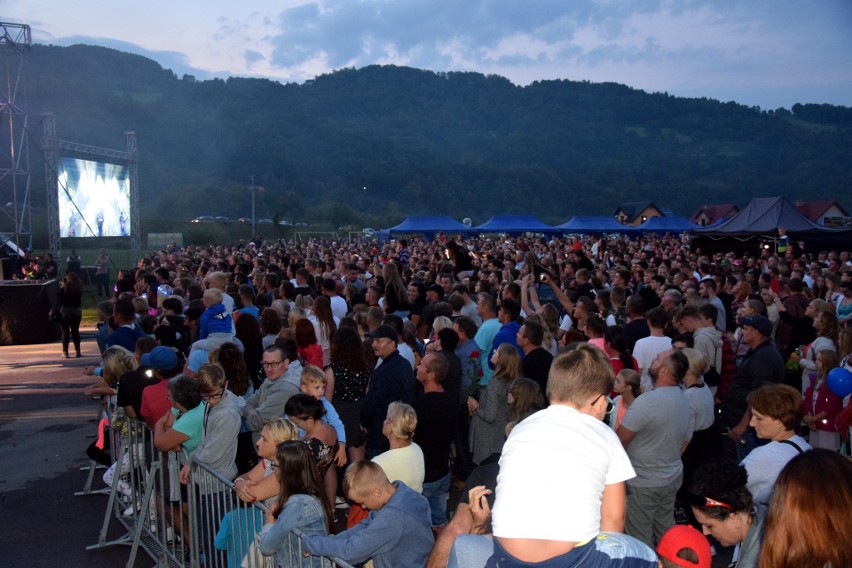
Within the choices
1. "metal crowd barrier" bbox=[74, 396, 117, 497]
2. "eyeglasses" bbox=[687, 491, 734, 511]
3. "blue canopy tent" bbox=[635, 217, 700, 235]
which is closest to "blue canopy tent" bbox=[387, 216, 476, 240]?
"blue canopy tent" bbox=[635, 217, 700, 235]

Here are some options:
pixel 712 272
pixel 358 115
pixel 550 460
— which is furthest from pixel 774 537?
pixel 358 115

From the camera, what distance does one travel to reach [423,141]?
136625mm

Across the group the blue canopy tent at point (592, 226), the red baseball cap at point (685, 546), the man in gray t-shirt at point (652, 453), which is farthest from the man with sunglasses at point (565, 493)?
the blue canopy tent at point (592, 226)

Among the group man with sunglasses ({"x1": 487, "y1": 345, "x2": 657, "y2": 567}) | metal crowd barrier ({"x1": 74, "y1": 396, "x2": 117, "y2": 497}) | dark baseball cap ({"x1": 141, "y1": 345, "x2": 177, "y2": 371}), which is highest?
man with sunglasses ({"x1": 487, "y1": 345, "x2": 657, "y2": 567})

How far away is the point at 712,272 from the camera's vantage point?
11.6 m

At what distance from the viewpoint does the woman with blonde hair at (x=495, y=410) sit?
5082mm

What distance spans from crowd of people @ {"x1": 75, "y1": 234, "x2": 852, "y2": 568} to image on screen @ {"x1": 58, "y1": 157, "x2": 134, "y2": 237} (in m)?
18.5

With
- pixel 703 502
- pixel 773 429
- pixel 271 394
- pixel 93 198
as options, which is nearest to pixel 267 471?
pixel 271 394

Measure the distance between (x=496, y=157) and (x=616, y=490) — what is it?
13040 cm

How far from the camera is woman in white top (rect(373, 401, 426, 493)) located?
416 cm

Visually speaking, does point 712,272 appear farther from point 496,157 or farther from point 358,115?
point 358,115

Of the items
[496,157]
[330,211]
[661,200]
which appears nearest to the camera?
[330,211]

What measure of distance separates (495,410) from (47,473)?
4.95m

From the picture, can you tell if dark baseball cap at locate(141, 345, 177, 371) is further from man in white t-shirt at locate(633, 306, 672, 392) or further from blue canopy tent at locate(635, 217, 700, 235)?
blue canopy tent at locate(635, 217, 700, 235)
